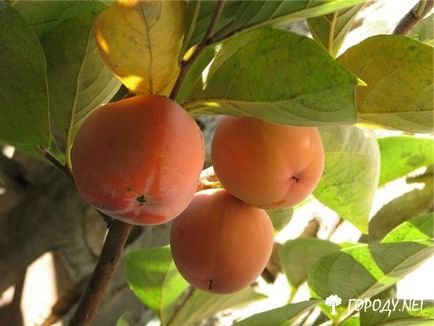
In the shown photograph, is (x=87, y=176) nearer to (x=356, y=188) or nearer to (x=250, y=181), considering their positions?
(x=250, y=181)

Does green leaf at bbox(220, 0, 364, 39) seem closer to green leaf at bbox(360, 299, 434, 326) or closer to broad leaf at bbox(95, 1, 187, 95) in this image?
broad leaf at bbox(95, 1, 187, 95)

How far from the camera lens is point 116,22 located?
0.54 m

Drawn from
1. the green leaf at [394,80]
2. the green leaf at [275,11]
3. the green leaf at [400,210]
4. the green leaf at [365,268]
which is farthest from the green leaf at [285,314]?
the green leaf at [400,210]

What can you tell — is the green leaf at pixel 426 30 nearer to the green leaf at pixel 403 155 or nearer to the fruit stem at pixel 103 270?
the green leaf at pixel 403 155

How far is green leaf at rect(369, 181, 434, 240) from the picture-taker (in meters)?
1.19

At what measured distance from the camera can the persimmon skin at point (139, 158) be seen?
0.54 metres

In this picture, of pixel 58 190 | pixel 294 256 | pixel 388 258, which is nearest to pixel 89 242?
pixel 58 190

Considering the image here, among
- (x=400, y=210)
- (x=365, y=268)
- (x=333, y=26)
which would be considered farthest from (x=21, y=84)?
(x=400, y=210)

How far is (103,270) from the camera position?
691 mm

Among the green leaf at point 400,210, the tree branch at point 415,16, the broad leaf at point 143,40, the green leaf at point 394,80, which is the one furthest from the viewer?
the green leaf at point 400,210

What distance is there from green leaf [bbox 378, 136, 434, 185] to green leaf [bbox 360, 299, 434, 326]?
0.27 meters

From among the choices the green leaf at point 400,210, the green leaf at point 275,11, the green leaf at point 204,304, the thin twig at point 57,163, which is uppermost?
the green leaf at point 275,11

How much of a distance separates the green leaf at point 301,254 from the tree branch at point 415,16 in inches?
15.1

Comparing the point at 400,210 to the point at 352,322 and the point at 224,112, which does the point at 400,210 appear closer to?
the point at 352,322
